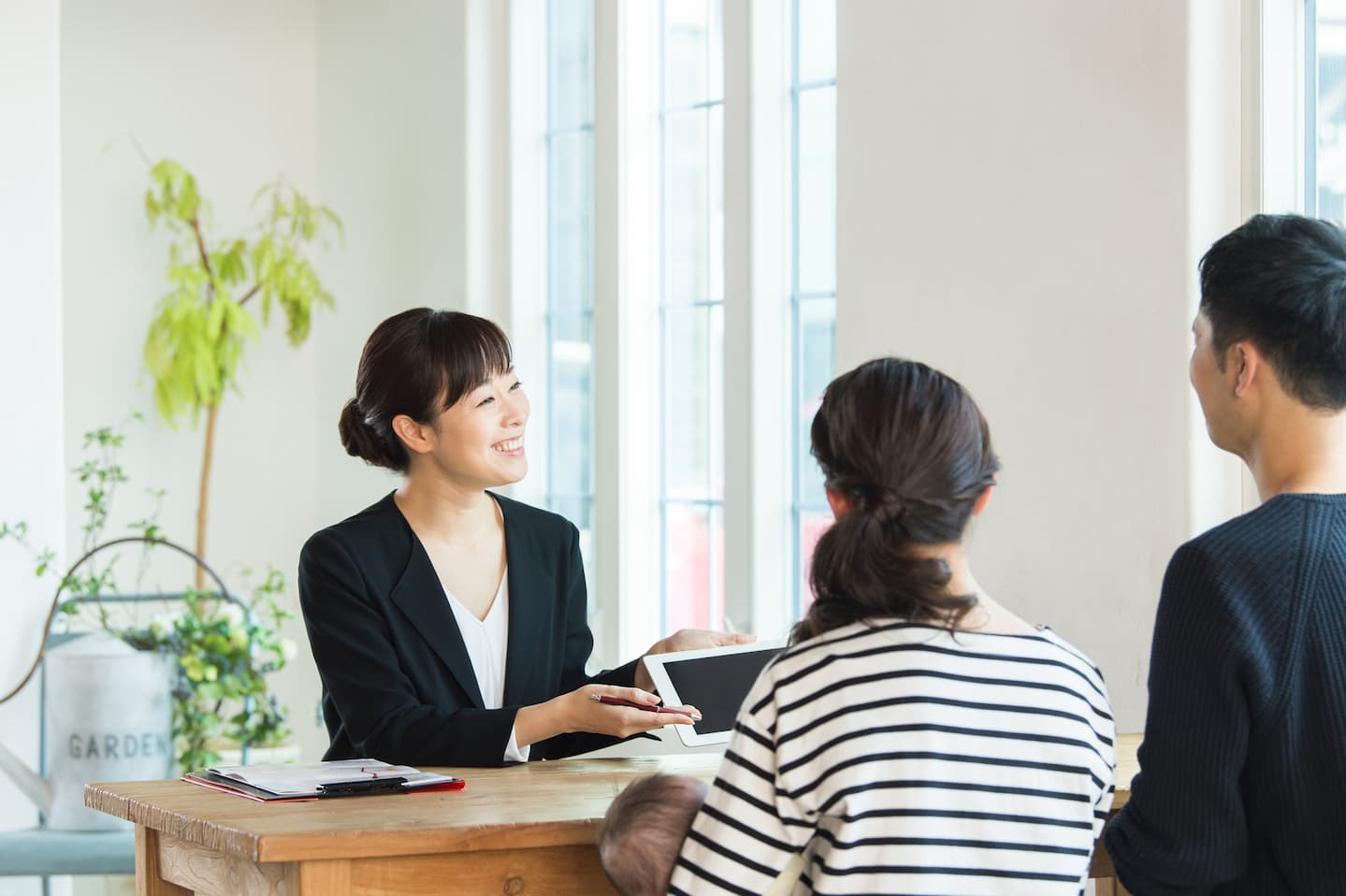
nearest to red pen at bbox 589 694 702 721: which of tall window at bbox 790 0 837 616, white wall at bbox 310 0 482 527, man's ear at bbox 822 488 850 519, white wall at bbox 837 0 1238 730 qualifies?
man's ear at bbox 822 488 850 519

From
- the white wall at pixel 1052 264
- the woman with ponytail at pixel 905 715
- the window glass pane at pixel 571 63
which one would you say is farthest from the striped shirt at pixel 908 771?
the window glass pane at pixel 571 63

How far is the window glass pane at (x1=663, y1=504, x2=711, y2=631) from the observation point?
389cm

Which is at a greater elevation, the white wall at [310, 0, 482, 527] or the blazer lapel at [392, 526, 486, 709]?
the white wall at [310, 0, 482, 527]

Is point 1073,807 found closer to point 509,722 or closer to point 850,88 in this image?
point 509,722

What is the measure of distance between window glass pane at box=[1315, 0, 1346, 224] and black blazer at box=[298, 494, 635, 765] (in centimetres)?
135

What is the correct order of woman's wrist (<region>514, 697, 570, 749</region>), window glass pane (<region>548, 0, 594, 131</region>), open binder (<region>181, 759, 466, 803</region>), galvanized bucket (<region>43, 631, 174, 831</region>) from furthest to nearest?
window glass pane (<region>548, 0, 594, 131</region>)
galvanized bucket (<region>43, 631, 174, 831</region>)
woman's wrist (<region>514, 697, 570, 749</region>)
open binder (<region>181, 759, 466, 803</region>)

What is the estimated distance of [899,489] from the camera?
52.9 inches

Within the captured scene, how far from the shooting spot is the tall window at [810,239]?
3469 millimetres

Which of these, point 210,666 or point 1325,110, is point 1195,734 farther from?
point 210,666

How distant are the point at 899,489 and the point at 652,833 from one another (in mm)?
423

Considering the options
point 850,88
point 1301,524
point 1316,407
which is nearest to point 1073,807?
point 1301,524

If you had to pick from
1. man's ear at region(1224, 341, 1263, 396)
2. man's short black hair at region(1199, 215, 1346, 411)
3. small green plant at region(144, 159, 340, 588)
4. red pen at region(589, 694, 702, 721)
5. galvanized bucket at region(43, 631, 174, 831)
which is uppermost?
small green plant at region(144, 159, 340, 588)

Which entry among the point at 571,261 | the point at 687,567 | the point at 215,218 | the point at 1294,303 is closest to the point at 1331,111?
the point at 1294,303

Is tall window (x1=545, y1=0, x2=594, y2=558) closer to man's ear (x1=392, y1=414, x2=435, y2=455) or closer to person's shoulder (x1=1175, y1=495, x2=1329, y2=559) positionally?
man's ear (x1=392, y1=414, x2=435, y2=455)
